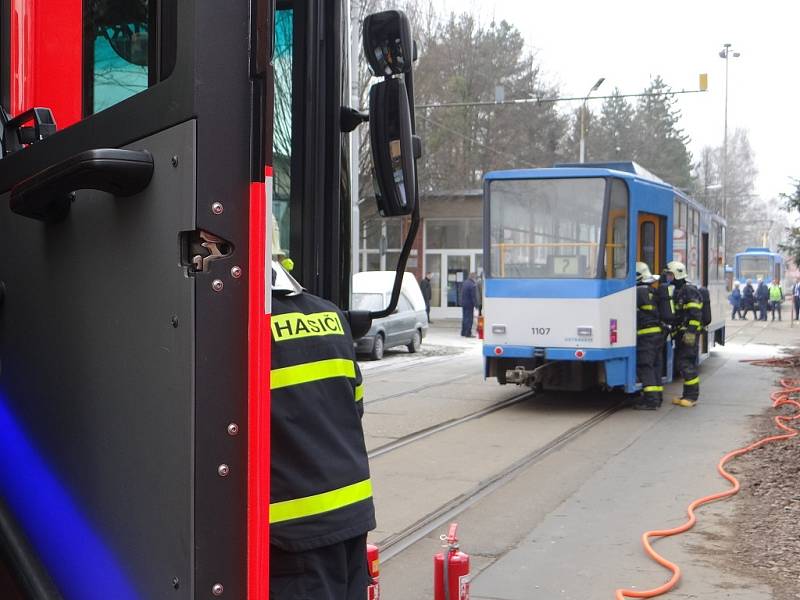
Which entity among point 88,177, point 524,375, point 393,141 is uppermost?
point 393,141

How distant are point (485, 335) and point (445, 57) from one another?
27.3 metres

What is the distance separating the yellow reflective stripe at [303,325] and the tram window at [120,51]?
1.98 feet

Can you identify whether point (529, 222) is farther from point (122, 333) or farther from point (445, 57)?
point (445, 57)

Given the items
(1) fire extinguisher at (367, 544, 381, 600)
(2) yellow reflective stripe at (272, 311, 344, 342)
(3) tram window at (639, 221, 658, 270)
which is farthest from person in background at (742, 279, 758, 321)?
(2) yellow reflective stripe at (272, 311, 344, 342)

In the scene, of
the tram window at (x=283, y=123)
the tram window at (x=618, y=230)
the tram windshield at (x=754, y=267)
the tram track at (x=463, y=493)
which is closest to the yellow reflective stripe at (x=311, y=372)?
the tram window at (x=283, y=123)

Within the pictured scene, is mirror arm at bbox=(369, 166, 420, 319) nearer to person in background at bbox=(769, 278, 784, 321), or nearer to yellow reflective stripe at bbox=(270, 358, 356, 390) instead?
yellow reflective stripe at bbox=(270, 358, 356, 390)

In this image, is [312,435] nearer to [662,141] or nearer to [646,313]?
[646,313]

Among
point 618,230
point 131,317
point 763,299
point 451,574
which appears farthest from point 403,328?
point 763,299

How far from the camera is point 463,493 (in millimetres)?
7953

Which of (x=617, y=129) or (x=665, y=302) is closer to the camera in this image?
(x=665, y=302)

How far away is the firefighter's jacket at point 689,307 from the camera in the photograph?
12.7m

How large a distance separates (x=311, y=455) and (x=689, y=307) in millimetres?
11340

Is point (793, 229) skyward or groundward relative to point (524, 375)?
skyward

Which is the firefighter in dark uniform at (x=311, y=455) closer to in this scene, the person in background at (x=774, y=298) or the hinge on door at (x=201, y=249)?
the hinge on door at (x=201, y=249)
